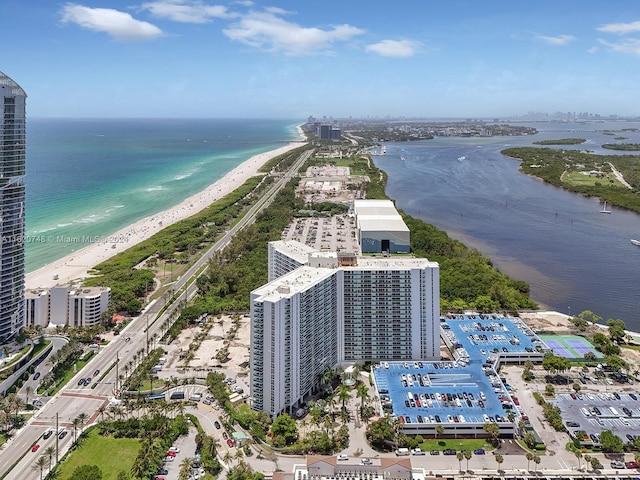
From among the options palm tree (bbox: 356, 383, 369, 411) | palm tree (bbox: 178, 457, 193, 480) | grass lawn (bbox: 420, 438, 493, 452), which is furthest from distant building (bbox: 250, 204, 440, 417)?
grass lawn (bbox: 420, 438, 493, 452)

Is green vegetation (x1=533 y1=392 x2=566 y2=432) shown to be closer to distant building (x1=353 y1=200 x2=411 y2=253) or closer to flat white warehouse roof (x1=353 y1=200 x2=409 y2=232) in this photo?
distant building (x1=353 y1=200 x2=411 y2=253)

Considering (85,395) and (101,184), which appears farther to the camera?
(101,184)

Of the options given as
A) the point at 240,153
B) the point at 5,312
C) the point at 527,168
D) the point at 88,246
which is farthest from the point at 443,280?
the point at 240,153

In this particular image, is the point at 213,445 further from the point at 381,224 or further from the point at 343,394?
the point at 381,224

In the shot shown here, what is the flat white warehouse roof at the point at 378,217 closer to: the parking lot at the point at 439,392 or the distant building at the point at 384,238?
the distant building at the point at 384,238

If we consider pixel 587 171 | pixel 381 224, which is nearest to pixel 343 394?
pixel 381 224

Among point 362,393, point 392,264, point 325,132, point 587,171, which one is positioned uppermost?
point 325,132
